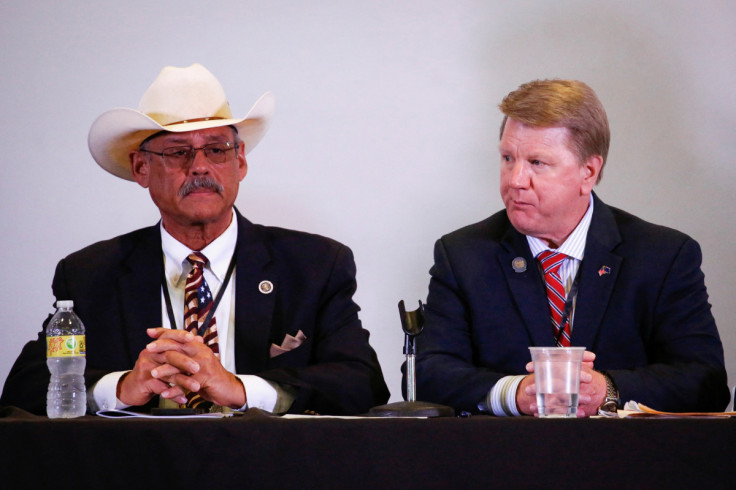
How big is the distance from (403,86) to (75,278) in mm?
1498

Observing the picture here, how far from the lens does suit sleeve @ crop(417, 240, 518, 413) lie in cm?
244

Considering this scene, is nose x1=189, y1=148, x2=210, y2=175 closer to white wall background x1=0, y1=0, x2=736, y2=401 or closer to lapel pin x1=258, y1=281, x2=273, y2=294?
lapel pin x1=258, y1=281, x2=273, y2=294

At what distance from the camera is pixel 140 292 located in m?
2.79

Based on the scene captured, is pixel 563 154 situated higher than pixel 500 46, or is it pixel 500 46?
pixel 500 46

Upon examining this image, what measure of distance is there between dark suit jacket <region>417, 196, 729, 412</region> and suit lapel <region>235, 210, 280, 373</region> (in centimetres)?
46

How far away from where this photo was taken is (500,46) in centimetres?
363

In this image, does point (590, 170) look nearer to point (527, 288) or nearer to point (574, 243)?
point (574, 243)

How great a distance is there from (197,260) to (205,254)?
0.04 metres

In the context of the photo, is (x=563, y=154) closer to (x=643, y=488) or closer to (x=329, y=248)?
(x=329, y=248)

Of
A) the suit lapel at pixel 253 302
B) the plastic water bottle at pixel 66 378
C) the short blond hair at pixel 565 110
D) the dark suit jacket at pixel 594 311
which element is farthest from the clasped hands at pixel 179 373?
the short blond hair at pixel 565 110

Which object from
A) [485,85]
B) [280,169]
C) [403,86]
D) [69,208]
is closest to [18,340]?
[69,208]

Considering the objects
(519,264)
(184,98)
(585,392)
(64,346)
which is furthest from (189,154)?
(585,392)

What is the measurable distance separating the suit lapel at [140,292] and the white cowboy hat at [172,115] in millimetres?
331

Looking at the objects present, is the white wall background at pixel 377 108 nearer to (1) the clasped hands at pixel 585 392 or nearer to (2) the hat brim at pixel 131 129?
(2) the hat brim at pixel 131 129
